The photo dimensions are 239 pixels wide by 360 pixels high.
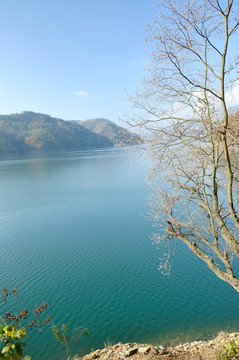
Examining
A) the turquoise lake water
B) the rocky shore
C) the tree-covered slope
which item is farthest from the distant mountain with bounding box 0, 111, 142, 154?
the rocky shore

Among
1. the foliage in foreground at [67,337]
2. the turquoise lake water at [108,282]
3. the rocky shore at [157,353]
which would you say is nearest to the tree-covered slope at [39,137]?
the turquoise lake water at [108,282]

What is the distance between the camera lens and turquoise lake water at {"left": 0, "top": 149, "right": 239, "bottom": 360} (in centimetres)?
917

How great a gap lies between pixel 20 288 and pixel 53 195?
20.0 metres

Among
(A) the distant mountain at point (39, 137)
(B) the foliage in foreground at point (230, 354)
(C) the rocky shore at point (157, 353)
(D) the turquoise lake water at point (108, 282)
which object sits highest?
(A) the distant mountain at point (39, 137)

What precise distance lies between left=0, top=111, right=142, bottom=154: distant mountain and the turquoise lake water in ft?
347

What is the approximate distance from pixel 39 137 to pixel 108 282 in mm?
131222

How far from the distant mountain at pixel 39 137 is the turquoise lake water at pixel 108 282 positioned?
106 metres

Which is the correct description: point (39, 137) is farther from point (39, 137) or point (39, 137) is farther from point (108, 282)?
point (108, 282)

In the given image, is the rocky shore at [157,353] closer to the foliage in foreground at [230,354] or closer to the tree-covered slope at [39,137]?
the foliage in foreground at [230,354]

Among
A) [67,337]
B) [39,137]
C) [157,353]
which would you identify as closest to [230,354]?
[157,353]

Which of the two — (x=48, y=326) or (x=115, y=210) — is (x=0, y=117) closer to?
(x=115, y=210)

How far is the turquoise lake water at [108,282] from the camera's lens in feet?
30.1

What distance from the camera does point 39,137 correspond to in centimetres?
13312

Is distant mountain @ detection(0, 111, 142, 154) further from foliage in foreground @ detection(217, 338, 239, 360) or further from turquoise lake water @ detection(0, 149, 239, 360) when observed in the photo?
foliage in foreground @ detection(217, 338, 239, 360)
